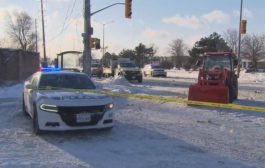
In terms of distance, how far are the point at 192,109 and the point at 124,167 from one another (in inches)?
332

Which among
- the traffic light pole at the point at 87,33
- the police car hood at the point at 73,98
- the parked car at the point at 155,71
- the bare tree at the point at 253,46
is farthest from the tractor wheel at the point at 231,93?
the bare tree at the point at 253,46

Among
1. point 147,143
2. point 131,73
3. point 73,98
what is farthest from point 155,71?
point 147,143

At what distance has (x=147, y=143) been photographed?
31.2 ft

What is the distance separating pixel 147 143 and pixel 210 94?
26.6 ft

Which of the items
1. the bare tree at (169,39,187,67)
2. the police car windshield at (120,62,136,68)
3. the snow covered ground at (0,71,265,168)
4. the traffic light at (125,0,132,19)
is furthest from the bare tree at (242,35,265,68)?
the snow covered ground at (0,71,265,168)

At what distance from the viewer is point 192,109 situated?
15648mm

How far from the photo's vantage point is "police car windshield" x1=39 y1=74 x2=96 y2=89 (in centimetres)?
1150

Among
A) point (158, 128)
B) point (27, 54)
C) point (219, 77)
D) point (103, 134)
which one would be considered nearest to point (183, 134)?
point (158, 128)

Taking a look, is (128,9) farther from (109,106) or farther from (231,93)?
(109,106)

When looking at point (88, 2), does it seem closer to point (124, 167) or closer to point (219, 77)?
point (219, 77)

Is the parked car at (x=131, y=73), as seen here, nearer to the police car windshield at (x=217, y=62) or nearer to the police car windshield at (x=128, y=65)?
the police car windshield at (x=128, y=65)

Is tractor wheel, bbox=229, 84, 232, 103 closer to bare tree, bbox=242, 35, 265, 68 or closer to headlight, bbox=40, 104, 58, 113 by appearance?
headlight, bbox=40, 104, 58, 113

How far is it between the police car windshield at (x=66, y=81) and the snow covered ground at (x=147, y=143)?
4.11ft

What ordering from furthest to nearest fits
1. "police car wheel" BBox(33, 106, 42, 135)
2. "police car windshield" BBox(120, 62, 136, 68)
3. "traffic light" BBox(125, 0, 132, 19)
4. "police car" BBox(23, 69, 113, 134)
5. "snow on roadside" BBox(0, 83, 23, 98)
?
"police car windshield" BBox(120, 62, 136, 68), "traffic light" BBox(125, 0, 132, 19), "snow on roadside" BBox(0, 83, 23, 98), "police car wheel" BBox(33, 106, 42, 135), "police car" BBox(23, 69, 113, 134)
